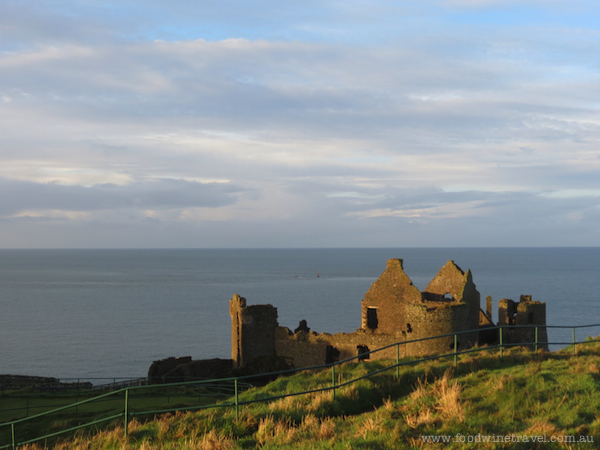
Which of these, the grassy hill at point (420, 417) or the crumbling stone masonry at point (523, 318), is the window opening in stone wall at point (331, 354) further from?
the grassy hill at point (420, 417)

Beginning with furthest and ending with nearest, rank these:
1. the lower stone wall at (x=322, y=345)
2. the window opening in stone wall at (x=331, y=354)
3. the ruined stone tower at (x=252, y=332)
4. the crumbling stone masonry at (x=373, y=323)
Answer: the ruined stone tower at (x=252, y=332) → the window opening in stone wall at (x=331, y=354) → the lower stone wall at (x=322, y=345) → the crumbling stone masonry at (x=373, y=323)

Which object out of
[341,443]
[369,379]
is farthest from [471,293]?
[341,443]

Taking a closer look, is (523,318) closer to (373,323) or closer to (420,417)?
(373,323)

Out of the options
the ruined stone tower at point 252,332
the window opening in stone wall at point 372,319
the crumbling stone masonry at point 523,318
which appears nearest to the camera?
the crumbling stone masonry at point 523,318

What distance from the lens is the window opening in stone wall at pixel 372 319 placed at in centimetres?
4119

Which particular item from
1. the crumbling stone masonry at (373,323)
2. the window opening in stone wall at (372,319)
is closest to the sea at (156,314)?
the crumbling stone masonry at (373,323)

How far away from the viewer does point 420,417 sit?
1252 centimetres

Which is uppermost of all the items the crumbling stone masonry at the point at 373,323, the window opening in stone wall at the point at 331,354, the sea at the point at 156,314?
the crumbling stone masonry at the point at 373,323

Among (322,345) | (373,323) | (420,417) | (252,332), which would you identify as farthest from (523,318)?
(420,417)

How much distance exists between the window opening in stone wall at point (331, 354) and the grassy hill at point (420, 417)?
21125 millimetres

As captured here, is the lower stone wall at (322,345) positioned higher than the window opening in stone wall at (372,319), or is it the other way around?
the window opening in stone wall at (372,319)

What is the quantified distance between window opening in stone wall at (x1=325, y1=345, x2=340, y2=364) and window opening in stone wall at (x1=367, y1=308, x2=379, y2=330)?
13.3ft

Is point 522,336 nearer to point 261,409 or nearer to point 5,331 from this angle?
point 261,409

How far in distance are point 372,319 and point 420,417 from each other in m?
29.1
